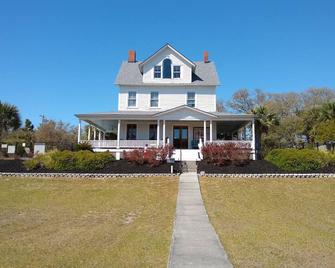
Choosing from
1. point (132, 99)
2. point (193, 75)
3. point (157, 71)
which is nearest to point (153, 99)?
point (132, 99)

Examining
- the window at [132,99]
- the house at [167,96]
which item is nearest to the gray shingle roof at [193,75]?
the house at [167,96]

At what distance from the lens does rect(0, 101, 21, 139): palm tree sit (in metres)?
36.7

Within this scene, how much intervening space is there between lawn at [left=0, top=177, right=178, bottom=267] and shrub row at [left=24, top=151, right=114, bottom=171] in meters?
1.91

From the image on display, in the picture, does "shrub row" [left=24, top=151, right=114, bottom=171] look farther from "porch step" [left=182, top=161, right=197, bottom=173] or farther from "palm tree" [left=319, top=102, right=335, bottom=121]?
"palm tree" [left=319, top=102, right=335, bottom=121]

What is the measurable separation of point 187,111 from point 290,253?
19.8 m

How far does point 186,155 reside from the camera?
26109 mm

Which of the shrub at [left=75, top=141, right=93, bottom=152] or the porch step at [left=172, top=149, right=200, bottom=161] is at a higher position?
the shrub at [left=75, top=141, right=93, bottom=152]

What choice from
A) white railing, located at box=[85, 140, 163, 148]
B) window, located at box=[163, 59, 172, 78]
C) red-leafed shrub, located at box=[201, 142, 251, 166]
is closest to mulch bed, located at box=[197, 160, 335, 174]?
red-leafed shrub, located at box=[201, 142, 251, 166]

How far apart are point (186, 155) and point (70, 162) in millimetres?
8883

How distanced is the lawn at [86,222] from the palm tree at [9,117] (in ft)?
64.1

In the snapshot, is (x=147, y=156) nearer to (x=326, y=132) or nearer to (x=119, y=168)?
(x=119, y=168)

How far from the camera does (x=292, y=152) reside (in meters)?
21.3

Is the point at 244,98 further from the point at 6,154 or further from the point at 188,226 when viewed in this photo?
the point at 188,226

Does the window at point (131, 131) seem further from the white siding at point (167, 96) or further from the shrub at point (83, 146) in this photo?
the shrub at point (83, 146)
